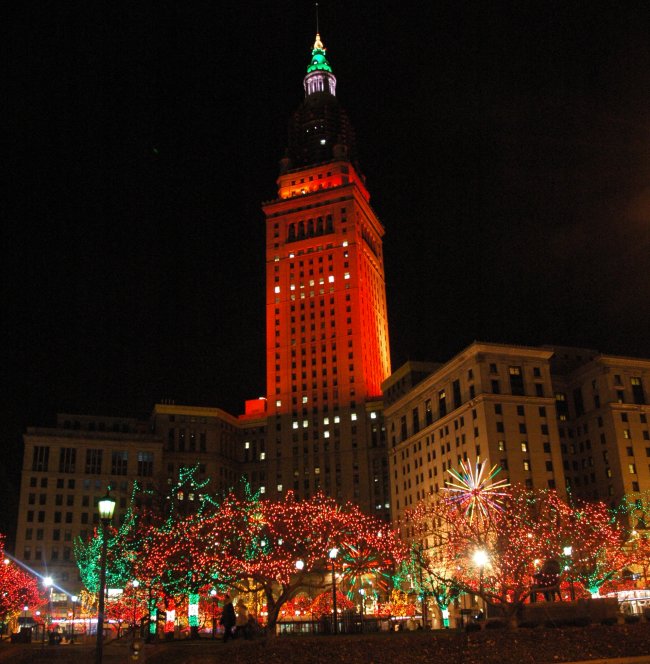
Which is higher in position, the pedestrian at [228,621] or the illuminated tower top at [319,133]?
the illuminated tower top at [319,133]

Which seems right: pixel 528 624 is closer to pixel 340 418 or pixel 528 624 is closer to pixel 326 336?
pixel 340 418

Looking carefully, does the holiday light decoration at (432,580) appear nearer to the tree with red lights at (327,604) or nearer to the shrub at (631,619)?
the tree with red lights at (327,604)

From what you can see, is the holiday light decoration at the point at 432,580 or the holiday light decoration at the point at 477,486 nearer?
the holiday light decoration at the point at 432,580

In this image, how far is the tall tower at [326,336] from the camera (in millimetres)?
146250

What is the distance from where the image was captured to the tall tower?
14625 cm

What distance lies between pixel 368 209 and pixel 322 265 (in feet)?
72.6

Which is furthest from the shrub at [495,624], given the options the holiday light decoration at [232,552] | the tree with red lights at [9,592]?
the tree with red lights at [9,592]

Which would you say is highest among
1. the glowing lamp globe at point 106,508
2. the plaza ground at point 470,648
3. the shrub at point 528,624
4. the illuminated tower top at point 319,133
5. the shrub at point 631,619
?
the illuminated tower top at point 319,133

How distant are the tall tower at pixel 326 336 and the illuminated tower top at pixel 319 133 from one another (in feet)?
7.93

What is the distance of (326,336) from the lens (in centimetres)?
15412

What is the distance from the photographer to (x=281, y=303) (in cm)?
16088

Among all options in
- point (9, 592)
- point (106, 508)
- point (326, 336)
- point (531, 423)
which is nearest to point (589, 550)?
point (531, 423)

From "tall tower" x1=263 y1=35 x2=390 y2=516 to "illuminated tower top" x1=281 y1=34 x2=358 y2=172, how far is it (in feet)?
7.93

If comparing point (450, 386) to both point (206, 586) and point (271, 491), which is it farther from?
point (206, 586)
